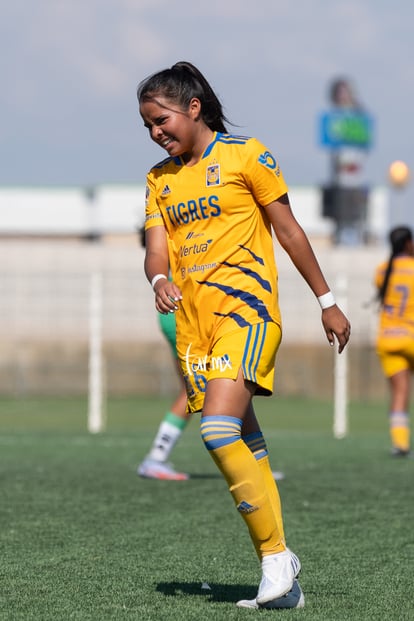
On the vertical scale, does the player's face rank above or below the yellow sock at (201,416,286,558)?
above

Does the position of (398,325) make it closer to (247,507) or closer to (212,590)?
(212,590)

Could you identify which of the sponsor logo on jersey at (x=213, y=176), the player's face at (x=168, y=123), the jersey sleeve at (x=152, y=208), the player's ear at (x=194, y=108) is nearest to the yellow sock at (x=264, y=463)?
the jersey sleeve at (x=152, y=208)

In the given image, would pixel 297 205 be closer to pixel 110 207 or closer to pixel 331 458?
pixel 110 207

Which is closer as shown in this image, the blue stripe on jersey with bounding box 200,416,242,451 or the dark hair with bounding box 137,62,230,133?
the blue stripe on jersey with bounding box 200,416,242,451

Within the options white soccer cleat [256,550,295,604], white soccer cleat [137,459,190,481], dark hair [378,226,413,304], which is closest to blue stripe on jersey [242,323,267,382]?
white soccer cleat [256,550,295,604]

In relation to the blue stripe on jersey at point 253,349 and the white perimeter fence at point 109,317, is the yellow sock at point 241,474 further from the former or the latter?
the white perimeter fence at point 109,317

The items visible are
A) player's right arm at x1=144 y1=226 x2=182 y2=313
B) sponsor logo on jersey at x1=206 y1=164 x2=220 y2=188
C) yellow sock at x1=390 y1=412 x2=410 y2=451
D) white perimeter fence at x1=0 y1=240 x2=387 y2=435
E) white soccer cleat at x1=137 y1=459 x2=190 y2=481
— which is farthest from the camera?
white perimeter fence at x1=0 y1=240 x2=387 y2=435

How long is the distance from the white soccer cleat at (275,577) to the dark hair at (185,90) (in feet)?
5.87

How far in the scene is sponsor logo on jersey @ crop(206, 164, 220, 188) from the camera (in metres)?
5.32

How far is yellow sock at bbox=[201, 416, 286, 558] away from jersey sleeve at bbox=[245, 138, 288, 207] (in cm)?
91

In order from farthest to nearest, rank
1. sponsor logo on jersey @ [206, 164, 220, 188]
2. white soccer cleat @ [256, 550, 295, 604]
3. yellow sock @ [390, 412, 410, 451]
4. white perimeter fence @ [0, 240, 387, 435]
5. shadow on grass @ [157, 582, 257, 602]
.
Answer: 1. white perimeter fence @ [0, 240, 387, 435]
2. yellow sock @ [390, 412, 410, 451]
3. shadow on grass @ [157, 582, 257, 602]
4. sponsor logo on jersey @ [206, 164, 220, 188]
5. white soccer cleat @ [256, 550, 295, 604]

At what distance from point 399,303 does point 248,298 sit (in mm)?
7876

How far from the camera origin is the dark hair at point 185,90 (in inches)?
210

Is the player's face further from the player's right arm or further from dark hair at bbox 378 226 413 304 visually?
dark hair at bbox 378 226 413 304
